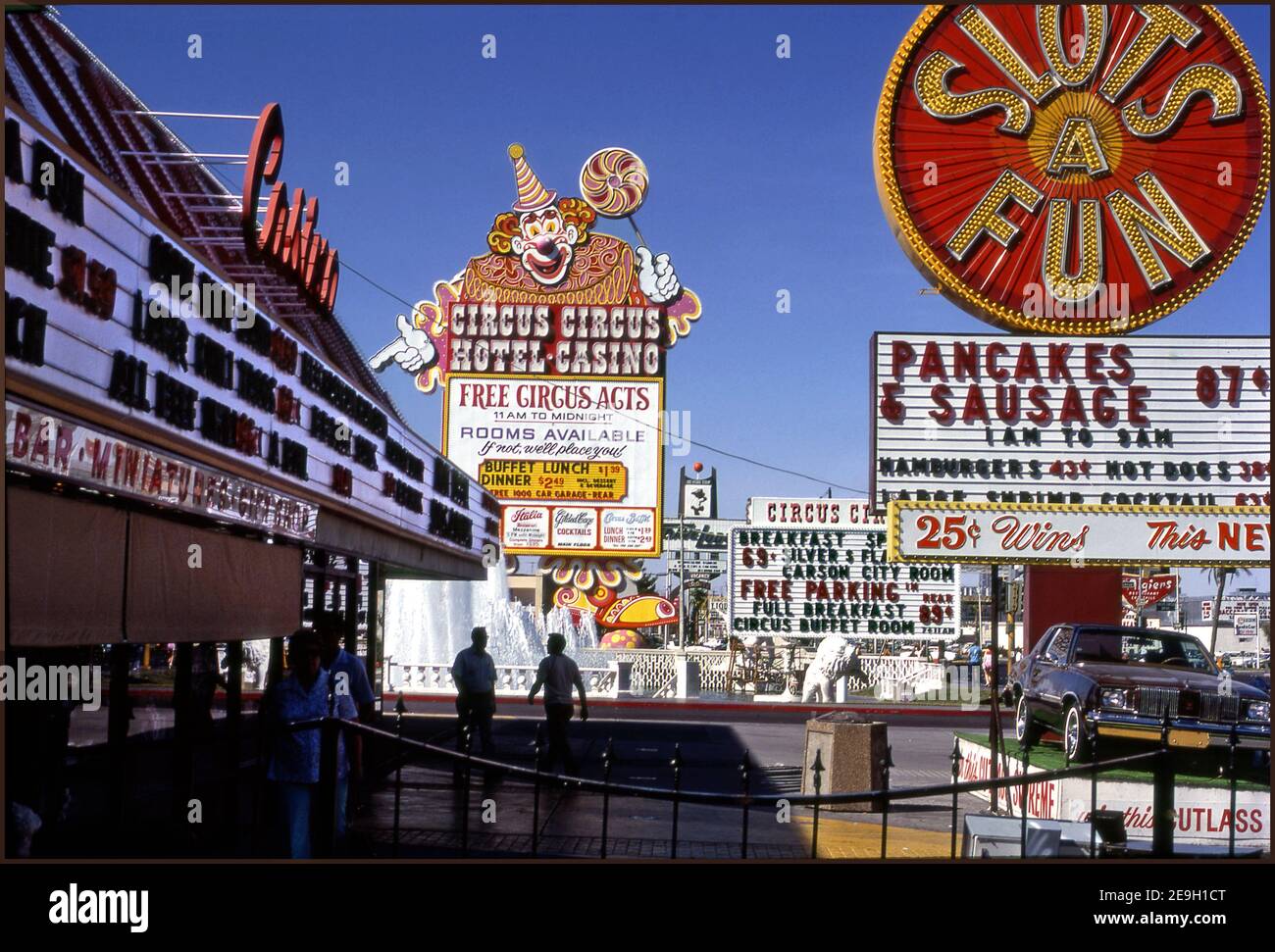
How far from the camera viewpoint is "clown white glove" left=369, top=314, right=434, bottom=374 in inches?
1714

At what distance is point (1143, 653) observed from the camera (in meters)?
17.1

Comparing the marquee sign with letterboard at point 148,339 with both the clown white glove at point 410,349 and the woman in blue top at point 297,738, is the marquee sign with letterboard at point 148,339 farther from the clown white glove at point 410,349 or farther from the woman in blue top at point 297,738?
the clown white glove at point 410,349

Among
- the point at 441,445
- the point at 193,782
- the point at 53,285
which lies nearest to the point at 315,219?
the point at 193,782

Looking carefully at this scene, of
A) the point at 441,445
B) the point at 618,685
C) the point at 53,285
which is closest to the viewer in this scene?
the point at 53,285

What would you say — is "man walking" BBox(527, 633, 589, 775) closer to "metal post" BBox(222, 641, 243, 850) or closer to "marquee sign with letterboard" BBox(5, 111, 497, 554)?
"marquee sign with letterboard" BBox(5, 111, 497, 554)

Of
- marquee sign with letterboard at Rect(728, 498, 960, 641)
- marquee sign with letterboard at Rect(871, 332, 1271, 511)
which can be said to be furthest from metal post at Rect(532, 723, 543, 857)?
marquee sign with letterboard at Rect(728, 498, 960, 641)

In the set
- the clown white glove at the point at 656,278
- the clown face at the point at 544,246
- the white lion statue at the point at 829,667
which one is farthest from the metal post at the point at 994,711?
the clown face at the point at 544,246

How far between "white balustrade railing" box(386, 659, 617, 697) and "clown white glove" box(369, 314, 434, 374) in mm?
10364

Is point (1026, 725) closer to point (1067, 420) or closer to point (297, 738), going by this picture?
point (1067, 420)

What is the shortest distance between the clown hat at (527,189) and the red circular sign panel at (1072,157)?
93.6 feet

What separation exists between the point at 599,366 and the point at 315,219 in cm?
2835

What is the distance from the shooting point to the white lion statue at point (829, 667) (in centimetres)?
3450
